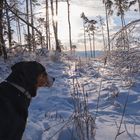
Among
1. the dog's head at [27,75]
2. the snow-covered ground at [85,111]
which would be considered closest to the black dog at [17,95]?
the dog's head at [27,75]

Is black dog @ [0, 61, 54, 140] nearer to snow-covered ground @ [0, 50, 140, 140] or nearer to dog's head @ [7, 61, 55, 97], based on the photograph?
dog's head @ [7, 61, 55, 97]

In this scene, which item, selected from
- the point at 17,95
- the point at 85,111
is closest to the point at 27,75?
the point at 17,95

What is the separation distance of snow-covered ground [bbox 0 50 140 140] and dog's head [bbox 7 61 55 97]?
1.03 m

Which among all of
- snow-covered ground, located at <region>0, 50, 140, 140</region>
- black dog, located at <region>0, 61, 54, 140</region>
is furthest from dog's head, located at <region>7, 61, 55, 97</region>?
snow-covered ground, located at <region>0, 50, 140, 140</region>

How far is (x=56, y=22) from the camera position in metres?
29.5

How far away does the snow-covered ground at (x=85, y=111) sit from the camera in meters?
5.82

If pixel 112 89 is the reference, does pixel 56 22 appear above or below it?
above

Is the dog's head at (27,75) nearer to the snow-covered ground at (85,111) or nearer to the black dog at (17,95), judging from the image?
the black dog at (17,95)

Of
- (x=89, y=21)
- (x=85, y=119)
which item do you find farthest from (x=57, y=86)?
(x=89, y=21)

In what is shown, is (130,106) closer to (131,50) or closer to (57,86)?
(131,50)

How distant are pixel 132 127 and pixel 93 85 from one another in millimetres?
4656

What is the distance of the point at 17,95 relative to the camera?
15.2 ft

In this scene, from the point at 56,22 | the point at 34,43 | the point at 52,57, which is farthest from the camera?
the point at 56,22

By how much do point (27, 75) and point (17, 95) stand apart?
25 cm
